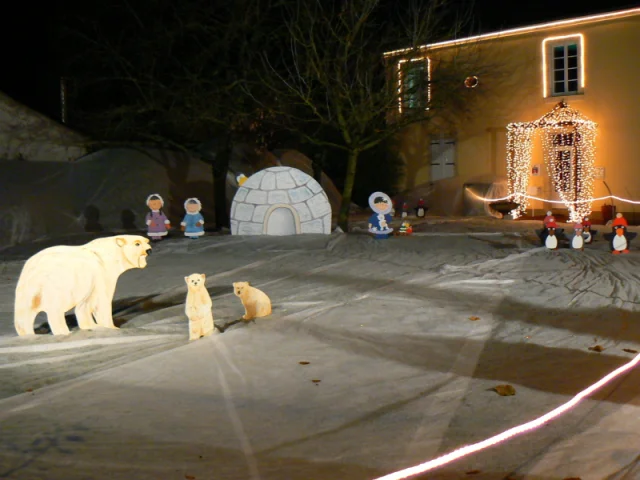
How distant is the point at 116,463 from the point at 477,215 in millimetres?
19970

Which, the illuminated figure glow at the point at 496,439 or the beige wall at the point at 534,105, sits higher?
the beige wall at the point at 534,105

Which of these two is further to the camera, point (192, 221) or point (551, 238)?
point (192, 221)

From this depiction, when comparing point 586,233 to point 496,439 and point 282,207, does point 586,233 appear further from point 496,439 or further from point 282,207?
point 496,439

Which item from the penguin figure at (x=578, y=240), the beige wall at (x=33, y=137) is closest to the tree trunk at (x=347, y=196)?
the penguin figure at (x=578, y=240)

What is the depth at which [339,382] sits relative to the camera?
20.8ft

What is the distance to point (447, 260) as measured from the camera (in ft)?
44.4

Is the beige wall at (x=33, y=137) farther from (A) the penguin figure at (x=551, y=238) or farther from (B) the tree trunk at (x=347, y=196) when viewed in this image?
(A) the penguin figure at (x=551, y=238)

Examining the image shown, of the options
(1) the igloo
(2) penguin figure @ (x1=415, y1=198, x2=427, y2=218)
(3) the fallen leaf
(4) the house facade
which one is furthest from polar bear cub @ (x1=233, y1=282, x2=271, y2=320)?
(2) penguin figure @ (x1=415, y1=198, x2=427, y2=218)

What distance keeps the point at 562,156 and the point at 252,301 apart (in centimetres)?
1646

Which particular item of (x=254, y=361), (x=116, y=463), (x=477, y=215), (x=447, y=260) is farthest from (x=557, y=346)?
(x=477, y=215)

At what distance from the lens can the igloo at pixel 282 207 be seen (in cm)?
1767

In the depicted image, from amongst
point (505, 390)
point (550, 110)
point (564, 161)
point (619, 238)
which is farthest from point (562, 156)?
Answer: point (505, 390)

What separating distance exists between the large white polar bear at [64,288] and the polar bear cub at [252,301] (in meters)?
1.48

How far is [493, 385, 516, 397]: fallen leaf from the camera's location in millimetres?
5879
